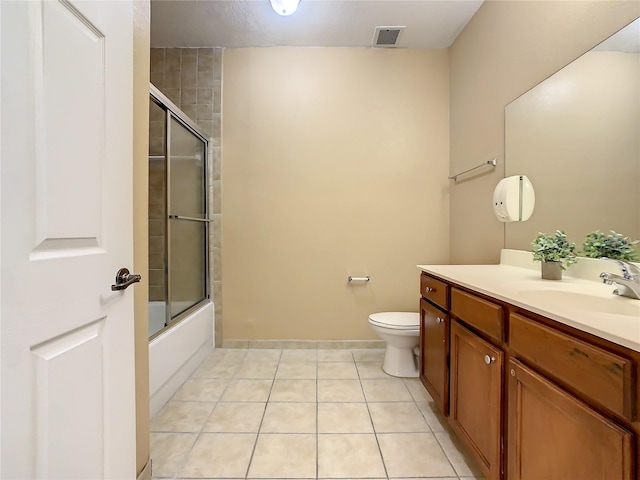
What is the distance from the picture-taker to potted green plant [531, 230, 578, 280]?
51.0 inches

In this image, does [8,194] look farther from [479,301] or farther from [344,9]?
[344,9]

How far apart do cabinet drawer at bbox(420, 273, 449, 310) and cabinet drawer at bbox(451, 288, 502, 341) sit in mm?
65

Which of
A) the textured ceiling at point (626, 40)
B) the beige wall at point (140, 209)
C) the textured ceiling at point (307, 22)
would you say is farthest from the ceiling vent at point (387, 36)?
the beige wall at point (140, 209)

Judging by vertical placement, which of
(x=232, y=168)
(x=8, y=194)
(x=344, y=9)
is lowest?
(x=8, y=194)

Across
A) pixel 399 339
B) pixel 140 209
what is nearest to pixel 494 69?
pixel 399 339

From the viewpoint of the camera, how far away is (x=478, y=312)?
1166mm

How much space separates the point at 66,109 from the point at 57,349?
59 cm

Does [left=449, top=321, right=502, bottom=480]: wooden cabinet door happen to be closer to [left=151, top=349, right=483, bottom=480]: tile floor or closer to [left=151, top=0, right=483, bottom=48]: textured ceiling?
[left=151, top=349, right=483, bottom=480]: tile floor

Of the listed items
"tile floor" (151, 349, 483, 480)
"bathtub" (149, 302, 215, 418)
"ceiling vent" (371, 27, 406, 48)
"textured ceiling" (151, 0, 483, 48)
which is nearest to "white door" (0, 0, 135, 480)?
"tile floor" (151, 349, 483, 480)

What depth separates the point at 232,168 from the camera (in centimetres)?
Result: 261

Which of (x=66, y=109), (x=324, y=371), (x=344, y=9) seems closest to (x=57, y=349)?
(x=66, y=109)

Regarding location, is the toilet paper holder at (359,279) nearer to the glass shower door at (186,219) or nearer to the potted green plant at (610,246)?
the glass shower door at (186,219)

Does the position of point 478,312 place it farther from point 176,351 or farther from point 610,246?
point 176,351

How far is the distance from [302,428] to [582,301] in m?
1.37
